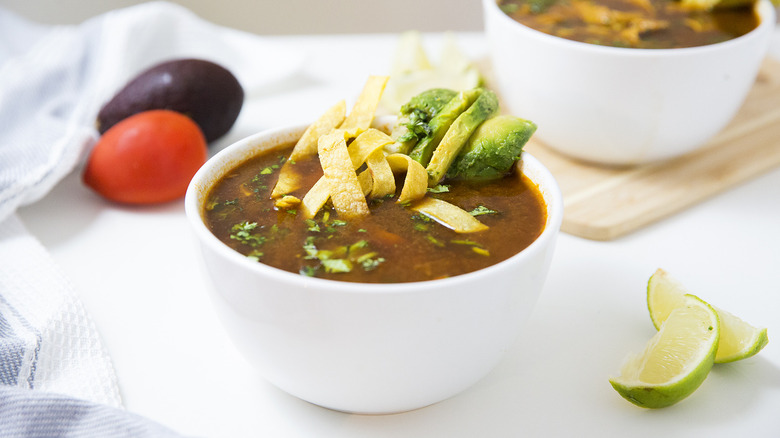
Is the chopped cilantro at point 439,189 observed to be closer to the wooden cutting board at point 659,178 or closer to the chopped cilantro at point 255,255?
the chopped cilantro at point 255,255

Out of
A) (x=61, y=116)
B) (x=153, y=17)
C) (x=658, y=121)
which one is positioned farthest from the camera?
(x=153, y=17)

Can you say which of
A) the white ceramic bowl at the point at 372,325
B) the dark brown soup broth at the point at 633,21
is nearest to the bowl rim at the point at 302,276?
the white ceramic bowl at the point at 372,325

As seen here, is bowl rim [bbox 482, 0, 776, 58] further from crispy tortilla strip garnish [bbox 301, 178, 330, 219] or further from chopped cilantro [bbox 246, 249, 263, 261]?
chopped cilantro [bbox 246, 249, 263, 261]

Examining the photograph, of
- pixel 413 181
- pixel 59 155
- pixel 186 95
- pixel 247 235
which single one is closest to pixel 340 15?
pixel 186 95

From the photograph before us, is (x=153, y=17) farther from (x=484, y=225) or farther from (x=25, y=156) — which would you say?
(x=484, y=225)

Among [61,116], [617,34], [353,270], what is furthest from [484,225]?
[61,116]

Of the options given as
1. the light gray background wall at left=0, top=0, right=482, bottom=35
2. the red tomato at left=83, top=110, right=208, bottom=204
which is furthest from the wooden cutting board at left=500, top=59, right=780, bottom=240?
the light gray background wall at left=0, top=0, right=482, bottom=35
